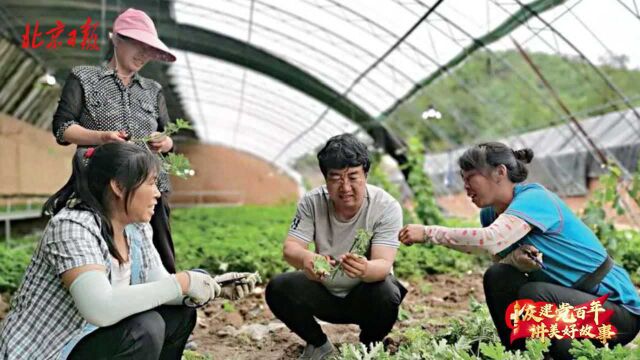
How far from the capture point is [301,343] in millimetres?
4109

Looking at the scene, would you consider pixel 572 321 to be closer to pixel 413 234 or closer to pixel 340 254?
pixel 413 234

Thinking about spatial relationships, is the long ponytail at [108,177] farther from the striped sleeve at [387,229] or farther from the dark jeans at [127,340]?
the striped sleeve at [387,229]

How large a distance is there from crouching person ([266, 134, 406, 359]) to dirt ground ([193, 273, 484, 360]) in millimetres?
465

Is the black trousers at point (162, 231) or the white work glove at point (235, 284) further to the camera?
the black trousers at point (162, 231)

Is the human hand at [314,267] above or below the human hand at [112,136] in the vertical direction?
below

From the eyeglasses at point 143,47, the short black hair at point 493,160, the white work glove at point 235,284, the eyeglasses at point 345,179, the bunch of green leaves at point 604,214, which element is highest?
the eyeglasses at point 143,47

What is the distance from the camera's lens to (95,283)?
2.23 m

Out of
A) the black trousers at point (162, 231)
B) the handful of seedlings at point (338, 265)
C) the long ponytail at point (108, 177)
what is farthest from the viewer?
the black trousers at point (162, 231)

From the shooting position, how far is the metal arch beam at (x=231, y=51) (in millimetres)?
10273

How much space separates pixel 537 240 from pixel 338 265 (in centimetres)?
95

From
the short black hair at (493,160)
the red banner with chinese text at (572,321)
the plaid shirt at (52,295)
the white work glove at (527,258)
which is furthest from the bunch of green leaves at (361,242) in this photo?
the plaid shirt at (52,295)

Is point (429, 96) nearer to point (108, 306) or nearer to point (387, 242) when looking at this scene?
point (387, 242)

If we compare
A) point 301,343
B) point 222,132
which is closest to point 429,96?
point 301,343

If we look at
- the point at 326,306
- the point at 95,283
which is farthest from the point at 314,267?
the point at 95,283
